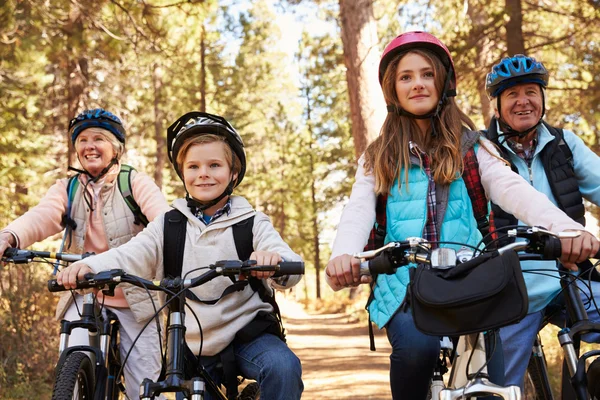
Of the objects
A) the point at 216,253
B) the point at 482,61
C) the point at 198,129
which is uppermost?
the point at 482,61

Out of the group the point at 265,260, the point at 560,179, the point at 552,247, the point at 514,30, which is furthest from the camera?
the point at 514,30

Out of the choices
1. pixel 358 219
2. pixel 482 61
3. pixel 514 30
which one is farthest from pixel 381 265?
pixel 482 61

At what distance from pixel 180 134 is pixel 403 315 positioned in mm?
1889

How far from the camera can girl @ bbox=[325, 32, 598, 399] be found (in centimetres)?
352

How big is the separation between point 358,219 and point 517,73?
2.22 metres

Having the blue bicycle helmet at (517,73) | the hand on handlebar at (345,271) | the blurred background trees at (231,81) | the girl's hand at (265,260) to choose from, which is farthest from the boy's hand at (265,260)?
the blurred background trees at (231,81)

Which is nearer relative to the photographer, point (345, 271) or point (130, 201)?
point (345, 271)

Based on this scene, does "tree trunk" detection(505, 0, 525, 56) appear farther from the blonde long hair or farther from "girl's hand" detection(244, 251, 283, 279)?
"girl's hand" detection(244, 251, 283, 279)

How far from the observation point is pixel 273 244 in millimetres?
4137

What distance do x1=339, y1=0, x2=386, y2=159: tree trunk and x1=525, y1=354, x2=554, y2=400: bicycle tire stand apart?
18.3 feet

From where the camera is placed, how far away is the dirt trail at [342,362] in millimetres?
11062

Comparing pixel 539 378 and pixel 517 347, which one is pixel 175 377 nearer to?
pixel 517 347

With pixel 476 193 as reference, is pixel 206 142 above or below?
above

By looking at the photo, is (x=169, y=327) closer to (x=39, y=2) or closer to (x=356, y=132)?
(x=356, y=132)
